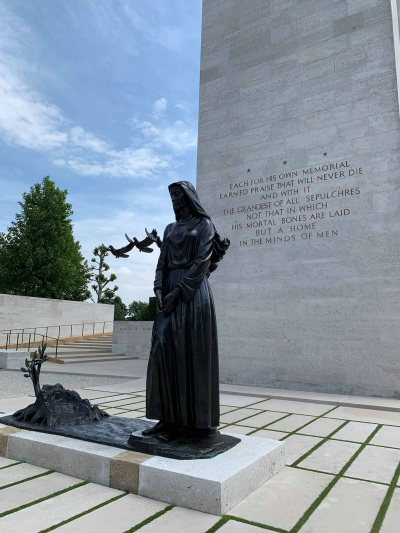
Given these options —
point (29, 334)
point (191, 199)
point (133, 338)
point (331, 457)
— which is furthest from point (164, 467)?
point (29, 334)

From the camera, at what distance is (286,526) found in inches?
91.2

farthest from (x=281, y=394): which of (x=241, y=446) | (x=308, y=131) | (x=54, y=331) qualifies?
(x=54, y=331)

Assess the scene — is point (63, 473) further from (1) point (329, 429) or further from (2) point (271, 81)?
(2) point (271, 81)

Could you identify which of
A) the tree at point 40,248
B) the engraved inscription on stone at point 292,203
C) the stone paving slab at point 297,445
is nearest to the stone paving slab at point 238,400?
the stone paving slab at point 297,445

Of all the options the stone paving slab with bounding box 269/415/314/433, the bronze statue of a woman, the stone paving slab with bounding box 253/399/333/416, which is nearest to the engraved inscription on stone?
the stone paving slab with bounding box 253/399/333/416

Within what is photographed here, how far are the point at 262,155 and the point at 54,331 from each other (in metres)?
15.4

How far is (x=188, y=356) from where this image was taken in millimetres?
3145

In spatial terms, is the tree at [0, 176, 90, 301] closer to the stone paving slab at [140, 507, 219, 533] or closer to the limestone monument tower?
the limestone monument tower

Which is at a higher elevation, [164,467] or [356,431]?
[164,467]

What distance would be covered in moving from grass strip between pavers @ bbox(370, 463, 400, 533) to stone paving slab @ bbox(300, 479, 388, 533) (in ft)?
0.07

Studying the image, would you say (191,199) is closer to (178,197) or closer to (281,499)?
(178,197)

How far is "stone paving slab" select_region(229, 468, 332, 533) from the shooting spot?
7.93 ft

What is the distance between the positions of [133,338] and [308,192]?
9363 mm

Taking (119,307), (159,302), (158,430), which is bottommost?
(158,430)
